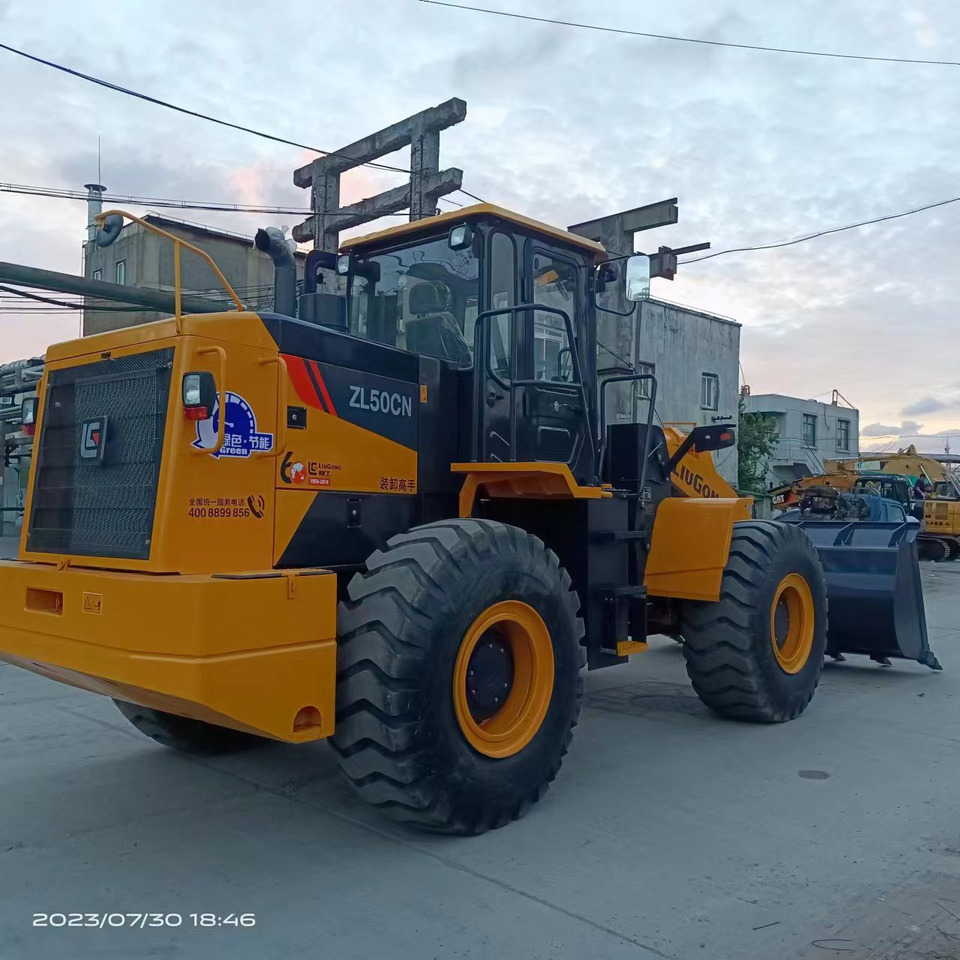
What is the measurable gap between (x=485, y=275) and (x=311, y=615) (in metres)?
2.15

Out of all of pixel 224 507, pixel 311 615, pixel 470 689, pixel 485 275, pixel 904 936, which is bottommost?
pixel 904 936

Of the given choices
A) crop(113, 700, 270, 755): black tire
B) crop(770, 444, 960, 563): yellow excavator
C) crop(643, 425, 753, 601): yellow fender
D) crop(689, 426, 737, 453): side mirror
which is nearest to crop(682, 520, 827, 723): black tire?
crop(643, 425, 753, 601): yellow fender

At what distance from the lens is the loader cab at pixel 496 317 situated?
5059 millimetres

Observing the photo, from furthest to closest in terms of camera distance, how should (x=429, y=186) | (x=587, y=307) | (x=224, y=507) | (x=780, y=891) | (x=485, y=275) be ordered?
(x=429, y=186) → (x=587, y=307) → (x=485, y=275) → (x=224, y=507) → (x=780, y=891)

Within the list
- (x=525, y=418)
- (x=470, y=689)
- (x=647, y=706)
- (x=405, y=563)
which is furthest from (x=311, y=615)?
(x=647, y=706)

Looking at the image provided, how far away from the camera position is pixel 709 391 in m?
30.9

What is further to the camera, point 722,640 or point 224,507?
point 722,640

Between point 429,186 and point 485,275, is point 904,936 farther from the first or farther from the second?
point 429,186

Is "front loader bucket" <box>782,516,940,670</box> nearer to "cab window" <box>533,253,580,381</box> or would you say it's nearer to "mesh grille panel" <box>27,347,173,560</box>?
"cab window" <box>533,253,580,381</box>

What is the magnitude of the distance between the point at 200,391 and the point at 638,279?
2520mm

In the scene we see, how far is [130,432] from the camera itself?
4.10 m

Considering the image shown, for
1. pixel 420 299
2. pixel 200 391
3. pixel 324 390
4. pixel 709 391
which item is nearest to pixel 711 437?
pixel 420 299

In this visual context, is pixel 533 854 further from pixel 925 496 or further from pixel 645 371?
pixel 925 496

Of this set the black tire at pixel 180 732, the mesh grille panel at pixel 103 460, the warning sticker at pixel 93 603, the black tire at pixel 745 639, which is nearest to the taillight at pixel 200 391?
the mesh grille panel at pixel 103 460
